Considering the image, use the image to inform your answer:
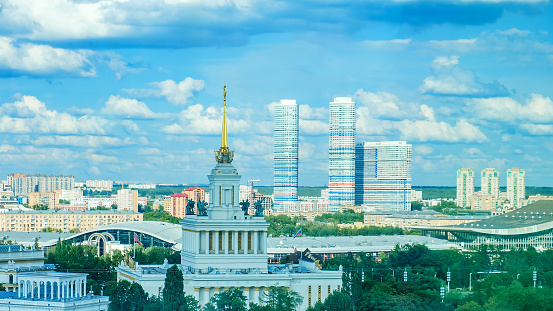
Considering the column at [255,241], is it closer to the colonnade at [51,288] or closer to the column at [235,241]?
the column at [235,241]

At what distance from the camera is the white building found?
228 feet

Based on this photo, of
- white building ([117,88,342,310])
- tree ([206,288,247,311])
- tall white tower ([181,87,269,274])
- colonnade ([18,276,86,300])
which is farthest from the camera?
tall white tower ([181,87,269,274])

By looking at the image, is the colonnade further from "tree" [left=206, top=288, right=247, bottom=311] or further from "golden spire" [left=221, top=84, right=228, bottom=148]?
"golden spire" [left=221, top=84, right=228, bottom=148]

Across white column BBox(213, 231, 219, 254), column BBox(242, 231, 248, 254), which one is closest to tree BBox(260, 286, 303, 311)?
column BBox(242, 231, 248, 254)

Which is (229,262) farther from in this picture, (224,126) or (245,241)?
(224,126)

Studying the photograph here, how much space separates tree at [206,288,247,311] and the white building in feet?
9.58

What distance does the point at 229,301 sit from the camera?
64312mm

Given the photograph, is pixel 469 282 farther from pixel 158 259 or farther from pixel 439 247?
pixel 439 247

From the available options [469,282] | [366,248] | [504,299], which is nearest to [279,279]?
[504,299]

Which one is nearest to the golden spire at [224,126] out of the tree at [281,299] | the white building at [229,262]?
the white building at [229,262]

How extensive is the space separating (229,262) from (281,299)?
267 inches

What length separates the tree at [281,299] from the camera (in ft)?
214

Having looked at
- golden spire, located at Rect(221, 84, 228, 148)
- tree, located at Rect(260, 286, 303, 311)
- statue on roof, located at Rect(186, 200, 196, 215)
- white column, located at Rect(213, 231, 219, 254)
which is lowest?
tree, located at Rect(260, 286, 303, 311)

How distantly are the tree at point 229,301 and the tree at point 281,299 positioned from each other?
185cm
